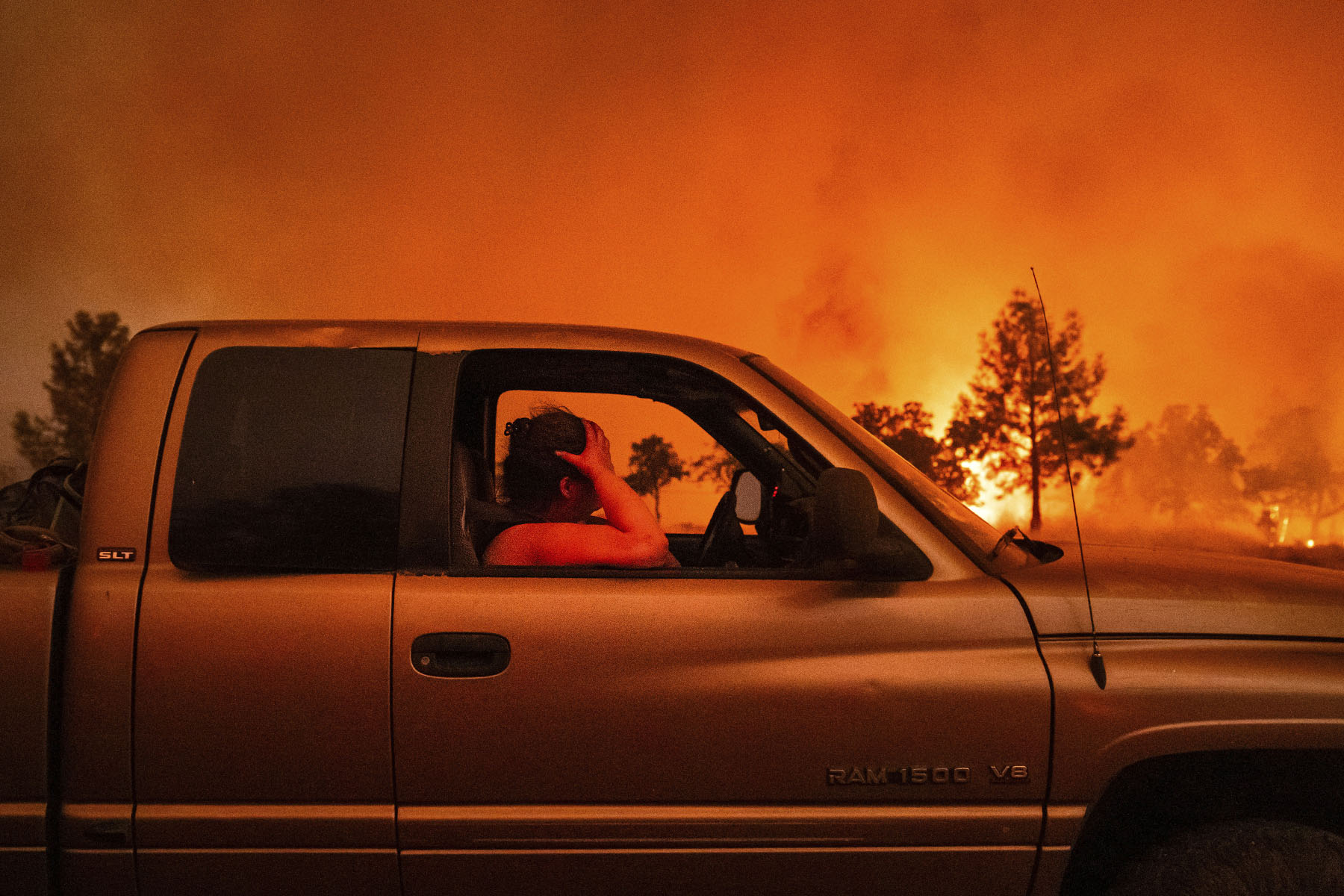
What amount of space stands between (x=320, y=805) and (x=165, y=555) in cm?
63

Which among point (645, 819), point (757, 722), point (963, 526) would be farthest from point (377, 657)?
point (963, 526)

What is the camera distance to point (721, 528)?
288 cm

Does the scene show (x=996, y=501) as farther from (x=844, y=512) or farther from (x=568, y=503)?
(x=844, y=512)

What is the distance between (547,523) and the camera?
249 cm

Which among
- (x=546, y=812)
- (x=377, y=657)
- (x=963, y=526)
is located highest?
(x=963, y=526)

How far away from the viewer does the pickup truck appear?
202cm

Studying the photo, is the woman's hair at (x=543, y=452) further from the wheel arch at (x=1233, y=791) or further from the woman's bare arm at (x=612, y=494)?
the wheel arch at (x=1233, y=791)

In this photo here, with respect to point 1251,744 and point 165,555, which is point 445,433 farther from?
point 1251,744

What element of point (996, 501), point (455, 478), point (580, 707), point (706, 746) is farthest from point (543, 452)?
point (996, 501)

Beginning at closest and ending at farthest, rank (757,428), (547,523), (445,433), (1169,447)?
(445,433), (547,523), (757,428), (1169,447)

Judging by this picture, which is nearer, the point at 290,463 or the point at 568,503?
the point at 290,463

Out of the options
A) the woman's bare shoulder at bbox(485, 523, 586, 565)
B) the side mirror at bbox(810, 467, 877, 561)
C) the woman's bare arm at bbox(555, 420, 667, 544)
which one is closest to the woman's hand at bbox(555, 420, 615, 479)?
the woman's bare arm at bbox(555, 420, 667, 544)

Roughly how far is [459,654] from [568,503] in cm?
64

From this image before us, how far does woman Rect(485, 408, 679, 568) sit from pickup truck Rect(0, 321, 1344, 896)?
0.22m
